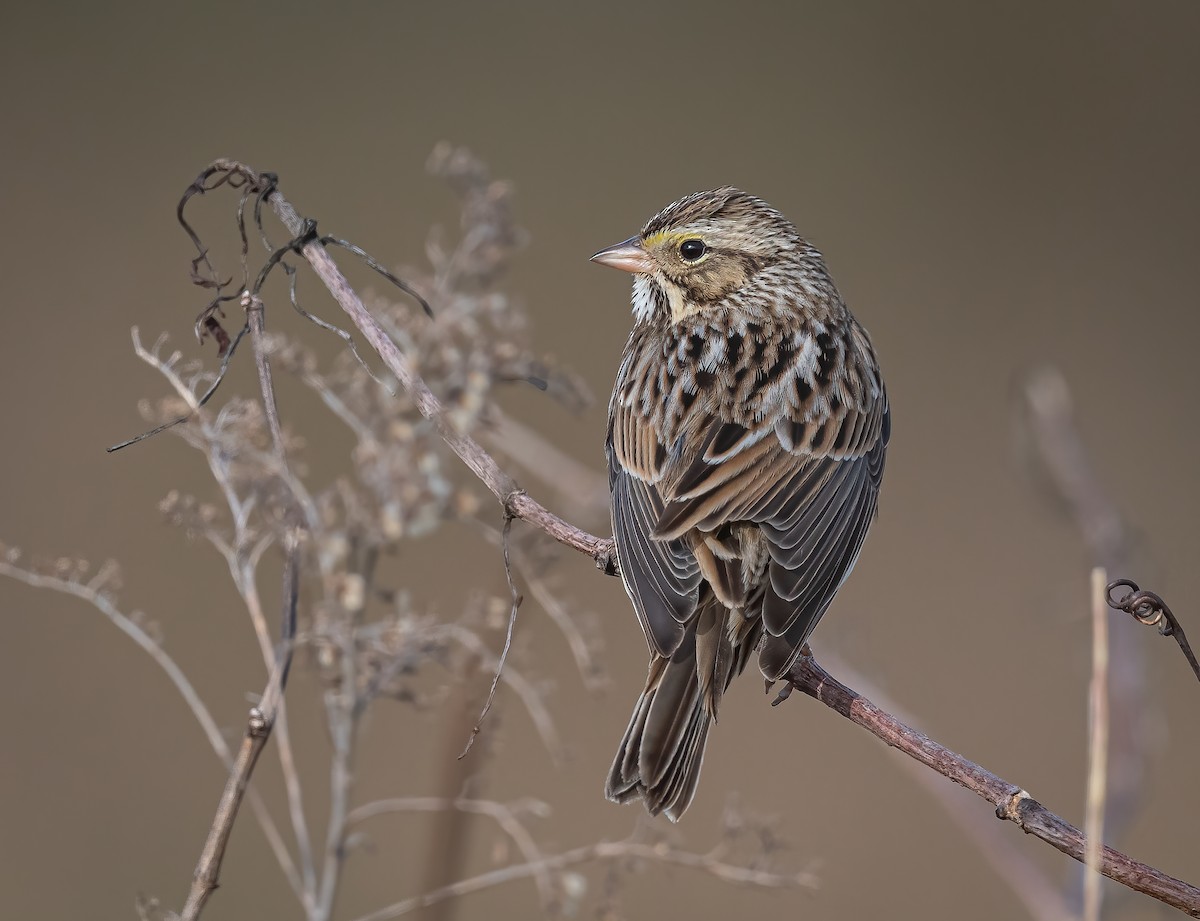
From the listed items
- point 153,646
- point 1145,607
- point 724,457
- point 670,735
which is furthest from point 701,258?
point 153,646

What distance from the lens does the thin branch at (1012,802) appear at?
5.08ft

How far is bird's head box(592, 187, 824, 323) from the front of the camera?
3213 mm

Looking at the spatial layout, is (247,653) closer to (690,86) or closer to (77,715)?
(77,715)

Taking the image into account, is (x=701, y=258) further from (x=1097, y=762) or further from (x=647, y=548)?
(x=1097, y=762)

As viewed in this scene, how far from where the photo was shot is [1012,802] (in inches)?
68.9

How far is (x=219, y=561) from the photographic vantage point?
5.35 metres

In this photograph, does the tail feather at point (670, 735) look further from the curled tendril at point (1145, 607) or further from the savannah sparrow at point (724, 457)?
the curled tendril at point (1145, 607)

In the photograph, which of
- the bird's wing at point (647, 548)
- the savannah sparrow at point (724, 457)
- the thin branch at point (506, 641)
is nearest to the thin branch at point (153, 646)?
the thin branch at point (506, 641)

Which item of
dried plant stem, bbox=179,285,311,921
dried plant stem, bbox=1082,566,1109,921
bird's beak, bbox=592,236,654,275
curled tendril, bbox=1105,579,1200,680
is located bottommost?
dried plant stem, bbox=179,285,311,921

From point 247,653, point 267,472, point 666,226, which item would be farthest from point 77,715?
point 267,472

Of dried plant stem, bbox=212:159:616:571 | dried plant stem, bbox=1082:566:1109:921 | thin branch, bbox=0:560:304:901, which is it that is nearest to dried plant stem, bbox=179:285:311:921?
thin branch, bbox=0:560:304:901

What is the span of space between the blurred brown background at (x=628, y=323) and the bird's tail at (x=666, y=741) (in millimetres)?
1649

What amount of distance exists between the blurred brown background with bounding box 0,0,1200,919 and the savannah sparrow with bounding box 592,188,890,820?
3.67 ft

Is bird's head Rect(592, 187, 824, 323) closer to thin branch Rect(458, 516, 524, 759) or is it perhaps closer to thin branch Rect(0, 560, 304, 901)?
thin branch Rect(458, 516, 524, 759)
